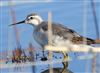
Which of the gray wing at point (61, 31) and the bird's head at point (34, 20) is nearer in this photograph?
the gray wing at point (61, 31)

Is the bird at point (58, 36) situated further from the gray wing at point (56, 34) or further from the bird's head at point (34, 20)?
the bird's head at point (34, 20)

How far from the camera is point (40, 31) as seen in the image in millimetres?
3359

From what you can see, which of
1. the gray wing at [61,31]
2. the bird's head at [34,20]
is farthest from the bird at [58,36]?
the bird's head at [34,20]

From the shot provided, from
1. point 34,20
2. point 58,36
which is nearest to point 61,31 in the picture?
point 58,36

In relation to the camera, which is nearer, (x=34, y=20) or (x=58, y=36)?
(x=58, y=36)

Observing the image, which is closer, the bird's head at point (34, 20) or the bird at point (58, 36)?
the bird at point (58, 36)

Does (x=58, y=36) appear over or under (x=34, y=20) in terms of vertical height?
under

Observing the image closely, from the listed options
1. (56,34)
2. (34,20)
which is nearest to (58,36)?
(56,34)

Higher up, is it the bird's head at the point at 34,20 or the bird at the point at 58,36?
the bird's head at the point at 34,20

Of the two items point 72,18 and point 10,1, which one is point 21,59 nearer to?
point 10,1

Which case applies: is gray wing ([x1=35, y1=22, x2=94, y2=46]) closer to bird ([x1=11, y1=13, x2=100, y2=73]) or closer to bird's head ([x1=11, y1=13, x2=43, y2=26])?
bird ([x1=11, y1=13, x2=100, y2=73])

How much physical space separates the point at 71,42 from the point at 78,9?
5.99ft

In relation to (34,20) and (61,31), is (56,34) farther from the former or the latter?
(34,20)

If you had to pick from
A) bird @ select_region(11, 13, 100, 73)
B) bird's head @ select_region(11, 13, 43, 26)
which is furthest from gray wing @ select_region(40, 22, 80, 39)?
bird's head @ select_region(11, 13, 43, 26)
